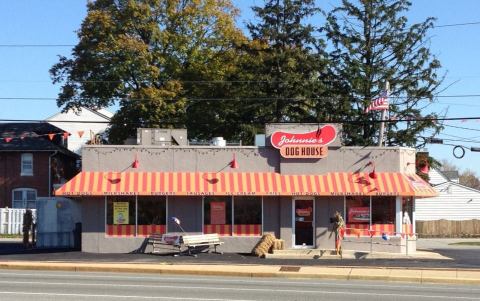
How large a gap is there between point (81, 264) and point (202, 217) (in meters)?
6.60

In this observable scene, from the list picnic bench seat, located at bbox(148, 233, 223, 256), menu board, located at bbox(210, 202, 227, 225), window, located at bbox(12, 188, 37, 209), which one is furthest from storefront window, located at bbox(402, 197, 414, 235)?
window, located at bbox(12, 188, 37, 209)

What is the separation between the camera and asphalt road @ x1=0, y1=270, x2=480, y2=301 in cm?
1526

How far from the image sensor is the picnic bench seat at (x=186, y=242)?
27.4 m

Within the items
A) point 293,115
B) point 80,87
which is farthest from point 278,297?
point 80,87

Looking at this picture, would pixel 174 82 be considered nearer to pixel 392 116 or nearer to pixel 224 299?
pixel 392 116

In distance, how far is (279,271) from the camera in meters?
22.1

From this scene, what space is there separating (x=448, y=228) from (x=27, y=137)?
32780 millimetres

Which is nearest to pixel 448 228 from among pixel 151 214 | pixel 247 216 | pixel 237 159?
pixel 247 216

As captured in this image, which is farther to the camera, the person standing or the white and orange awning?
the white and orange awning

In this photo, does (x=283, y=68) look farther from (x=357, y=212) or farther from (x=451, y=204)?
(x=451, y=204)

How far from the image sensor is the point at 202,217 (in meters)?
29.0

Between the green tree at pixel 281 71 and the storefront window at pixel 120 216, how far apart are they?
1665cm

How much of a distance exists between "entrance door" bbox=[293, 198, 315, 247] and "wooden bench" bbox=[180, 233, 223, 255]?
332 cm

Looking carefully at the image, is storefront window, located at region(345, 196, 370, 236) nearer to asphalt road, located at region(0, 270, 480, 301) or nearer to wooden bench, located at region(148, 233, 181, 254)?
wooden bench, located at region(148, 233, 181, 254)
